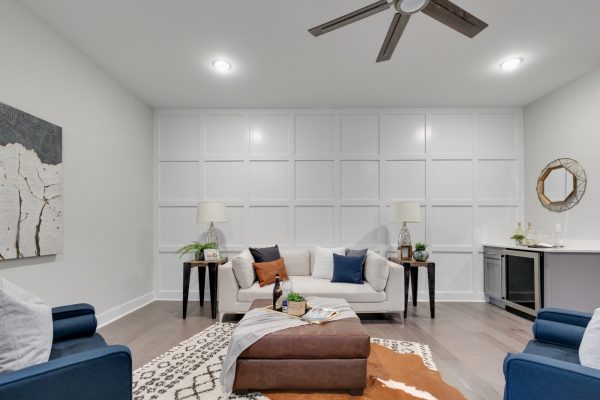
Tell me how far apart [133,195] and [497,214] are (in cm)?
510

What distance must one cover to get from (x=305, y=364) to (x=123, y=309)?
113 inches

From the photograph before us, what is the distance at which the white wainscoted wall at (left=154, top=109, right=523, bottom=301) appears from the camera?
4691mm

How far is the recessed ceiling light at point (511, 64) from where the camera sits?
3.34 m

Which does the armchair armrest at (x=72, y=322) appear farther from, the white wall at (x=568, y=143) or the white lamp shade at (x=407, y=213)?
the white wall at (x=568, y=143)

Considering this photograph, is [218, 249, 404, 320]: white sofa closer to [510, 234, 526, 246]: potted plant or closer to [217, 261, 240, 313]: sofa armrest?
[217, 261, 240, 313]: sofa armrest

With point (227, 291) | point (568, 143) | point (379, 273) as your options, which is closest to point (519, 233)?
point (568, 143)

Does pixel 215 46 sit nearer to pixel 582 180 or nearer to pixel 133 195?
pixel 133 195

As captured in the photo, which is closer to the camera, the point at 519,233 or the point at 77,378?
the point at 77,378

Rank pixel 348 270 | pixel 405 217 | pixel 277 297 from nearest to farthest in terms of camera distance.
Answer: pixel 277 297 → pixel 348 270 → pixel 405 217

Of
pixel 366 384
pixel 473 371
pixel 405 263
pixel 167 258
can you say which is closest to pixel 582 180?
pixel 405 263

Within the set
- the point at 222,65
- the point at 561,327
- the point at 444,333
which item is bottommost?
the point at 444,333

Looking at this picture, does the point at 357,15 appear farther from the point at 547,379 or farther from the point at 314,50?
the point at 547,379

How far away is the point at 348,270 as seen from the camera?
12.5ft

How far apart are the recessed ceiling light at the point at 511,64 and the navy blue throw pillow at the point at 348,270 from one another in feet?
8.64
